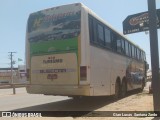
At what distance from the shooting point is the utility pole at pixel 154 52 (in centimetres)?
992

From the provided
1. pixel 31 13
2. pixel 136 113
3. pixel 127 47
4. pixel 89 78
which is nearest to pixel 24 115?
pixel 89 78

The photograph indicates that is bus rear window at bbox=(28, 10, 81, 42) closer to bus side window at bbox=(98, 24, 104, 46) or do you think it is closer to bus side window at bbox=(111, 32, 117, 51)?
bus side window at bbox=(98, 24, 104, 46)

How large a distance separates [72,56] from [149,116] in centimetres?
356

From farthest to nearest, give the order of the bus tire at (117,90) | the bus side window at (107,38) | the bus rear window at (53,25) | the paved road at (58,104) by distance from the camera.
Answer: the bus tire at (117,90) < the bus side window at (107,38) < the paved road at (58,104) < the bus rear window at (53,25)

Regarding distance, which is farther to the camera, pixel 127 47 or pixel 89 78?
pixel 127 47

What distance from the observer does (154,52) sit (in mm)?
9992

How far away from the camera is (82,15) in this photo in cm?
1202

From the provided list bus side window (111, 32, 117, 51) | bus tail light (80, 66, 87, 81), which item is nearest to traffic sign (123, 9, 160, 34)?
bus tail light (80, 66, 87, 81)

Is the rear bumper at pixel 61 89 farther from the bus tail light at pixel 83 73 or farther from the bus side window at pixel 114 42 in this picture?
the bus side window at pixel 114 42

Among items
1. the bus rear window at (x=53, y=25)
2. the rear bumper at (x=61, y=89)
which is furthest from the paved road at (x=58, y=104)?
the bus rear window at (x=53, y=25)

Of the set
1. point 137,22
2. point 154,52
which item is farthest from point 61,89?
point 154,52

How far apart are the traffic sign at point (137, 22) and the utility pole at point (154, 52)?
70 centimetres

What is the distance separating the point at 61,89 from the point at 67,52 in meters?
1.36

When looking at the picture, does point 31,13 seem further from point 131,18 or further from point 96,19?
point 131,18
